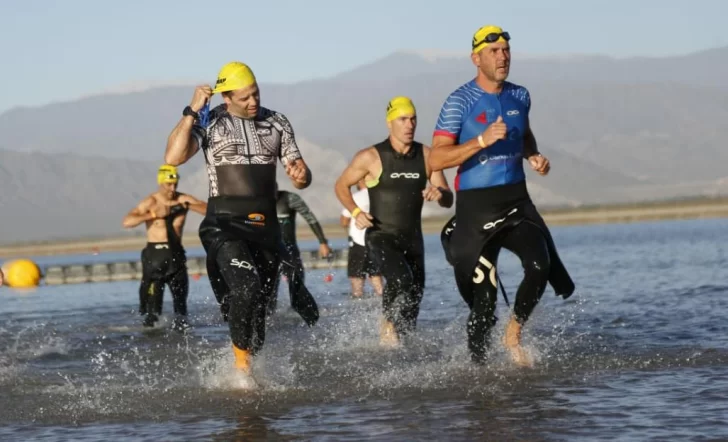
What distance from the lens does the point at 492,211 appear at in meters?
9.23

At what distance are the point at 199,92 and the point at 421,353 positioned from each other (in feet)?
11.3

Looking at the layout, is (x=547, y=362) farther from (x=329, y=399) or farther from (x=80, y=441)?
(x=80, y=441)

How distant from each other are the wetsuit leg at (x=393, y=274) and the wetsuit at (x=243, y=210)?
188 centimetres

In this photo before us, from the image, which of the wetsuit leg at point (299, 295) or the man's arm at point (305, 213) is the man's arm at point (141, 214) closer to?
the man's arm at point (305, 213)

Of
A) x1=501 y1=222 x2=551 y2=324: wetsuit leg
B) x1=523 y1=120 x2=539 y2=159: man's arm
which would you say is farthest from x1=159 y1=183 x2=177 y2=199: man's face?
x1=501 y1=222 x2=551 y2=324: wetsuit leg

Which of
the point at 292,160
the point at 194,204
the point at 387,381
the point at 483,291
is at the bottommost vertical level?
the point at 387,381

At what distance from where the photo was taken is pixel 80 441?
26.2 ft

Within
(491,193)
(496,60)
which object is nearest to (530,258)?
(491,193)

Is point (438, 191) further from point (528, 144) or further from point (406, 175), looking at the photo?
point (528, 144)

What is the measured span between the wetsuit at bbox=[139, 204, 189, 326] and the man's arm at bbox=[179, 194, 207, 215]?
0.48 feet

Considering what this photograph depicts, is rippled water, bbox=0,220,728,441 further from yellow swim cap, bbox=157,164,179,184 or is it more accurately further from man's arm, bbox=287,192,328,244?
yellow swim cap, bbox=157,164,179,184

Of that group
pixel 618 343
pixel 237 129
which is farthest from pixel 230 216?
pixel 618 343

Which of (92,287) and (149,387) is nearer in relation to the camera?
(149,387)

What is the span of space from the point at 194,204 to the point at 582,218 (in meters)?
76.4
